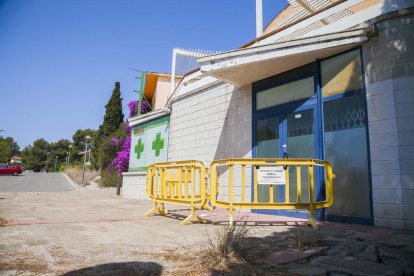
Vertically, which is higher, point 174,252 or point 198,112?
point 198,112

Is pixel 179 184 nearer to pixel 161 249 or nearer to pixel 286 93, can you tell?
pixel 161 249

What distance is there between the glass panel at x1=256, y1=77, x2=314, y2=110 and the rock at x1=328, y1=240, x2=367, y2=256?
3.61 m

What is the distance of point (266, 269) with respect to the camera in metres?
2.31

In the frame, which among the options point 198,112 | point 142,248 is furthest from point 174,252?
point 198,112

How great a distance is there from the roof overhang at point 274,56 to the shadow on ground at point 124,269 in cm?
478

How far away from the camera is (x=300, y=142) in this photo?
621 centimetres

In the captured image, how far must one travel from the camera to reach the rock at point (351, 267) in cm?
226

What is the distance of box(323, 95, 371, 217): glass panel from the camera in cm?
507

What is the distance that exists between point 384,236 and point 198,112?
6.33m

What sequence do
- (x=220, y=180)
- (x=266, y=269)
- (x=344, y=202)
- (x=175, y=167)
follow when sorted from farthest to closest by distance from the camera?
(x=220, y=180) → (x=175, y=167) → (x=344, y=202) → (x=266, y=269)

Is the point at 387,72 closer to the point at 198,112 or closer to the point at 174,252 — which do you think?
the point at 174,252

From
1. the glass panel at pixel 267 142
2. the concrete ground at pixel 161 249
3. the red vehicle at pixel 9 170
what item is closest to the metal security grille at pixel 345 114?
the glass panel at pixel 267 142

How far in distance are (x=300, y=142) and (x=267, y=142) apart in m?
0.92

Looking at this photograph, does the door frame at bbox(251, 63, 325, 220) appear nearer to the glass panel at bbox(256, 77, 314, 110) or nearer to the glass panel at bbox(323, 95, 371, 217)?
the glass panel at bbox(256, 77, 314, 110)
